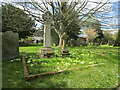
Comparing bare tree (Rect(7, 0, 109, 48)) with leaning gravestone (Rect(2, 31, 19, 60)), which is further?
bare tree (Rect(7, 0, 109, 48))

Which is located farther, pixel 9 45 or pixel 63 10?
pixel 63 10

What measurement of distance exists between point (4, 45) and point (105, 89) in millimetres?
4572

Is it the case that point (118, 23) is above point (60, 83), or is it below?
above

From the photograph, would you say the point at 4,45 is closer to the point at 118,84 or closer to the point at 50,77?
the point at 50,77

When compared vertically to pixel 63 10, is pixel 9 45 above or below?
below

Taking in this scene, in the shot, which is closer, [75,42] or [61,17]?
[61,17]

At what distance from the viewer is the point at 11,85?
6.65 feet

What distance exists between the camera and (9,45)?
15.2ft

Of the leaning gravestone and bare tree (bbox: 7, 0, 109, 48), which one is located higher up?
bare tree (bbox: 7, 0, 109, 48)

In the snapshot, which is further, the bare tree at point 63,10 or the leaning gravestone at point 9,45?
the bare tree at point 63,10

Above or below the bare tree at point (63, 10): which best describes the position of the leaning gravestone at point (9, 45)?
below

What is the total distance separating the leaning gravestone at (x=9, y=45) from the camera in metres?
4.38

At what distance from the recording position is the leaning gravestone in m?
4.38

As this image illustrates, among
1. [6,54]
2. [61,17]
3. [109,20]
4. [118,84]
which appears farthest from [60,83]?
[109,20]
